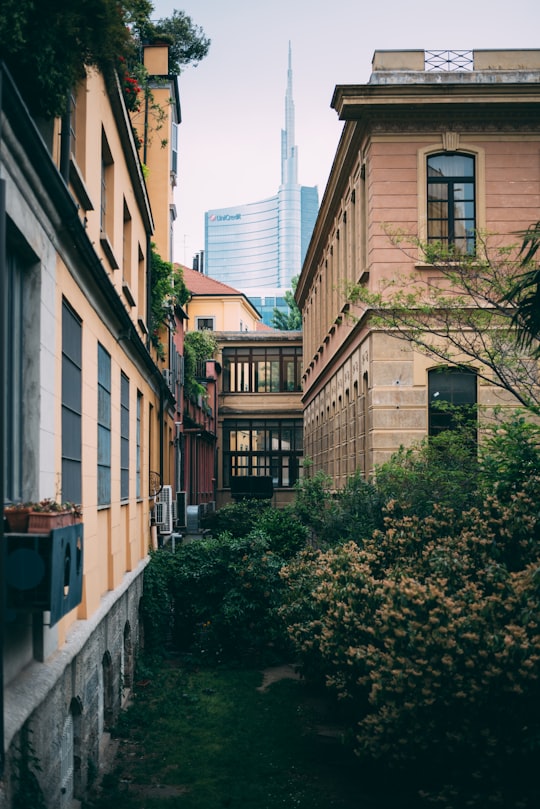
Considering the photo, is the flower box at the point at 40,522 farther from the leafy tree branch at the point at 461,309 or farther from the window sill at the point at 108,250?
the leafy tree branch at the point at 461,309

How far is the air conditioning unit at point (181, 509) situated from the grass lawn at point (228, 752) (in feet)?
28.2

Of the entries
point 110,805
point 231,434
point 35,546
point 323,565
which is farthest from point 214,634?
point 231,434

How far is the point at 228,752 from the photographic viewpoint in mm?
12797

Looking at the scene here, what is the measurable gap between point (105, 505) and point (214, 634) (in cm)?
764

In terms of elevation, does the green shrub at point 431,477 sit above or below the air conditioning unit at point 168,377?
below

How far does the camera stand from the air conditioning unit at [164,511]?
21078 mm

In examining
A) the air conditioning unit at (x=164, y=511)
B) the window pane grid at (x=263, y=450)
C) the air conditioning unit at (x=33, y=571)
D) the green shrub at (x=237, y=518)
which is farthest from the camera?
the window pane grid at (x=263, y=450)

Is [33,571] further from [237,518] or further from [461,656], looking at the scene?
[237,518]

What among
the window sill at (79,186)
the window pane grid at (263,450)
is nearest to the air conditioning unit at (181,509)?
the window sill at (79,186)

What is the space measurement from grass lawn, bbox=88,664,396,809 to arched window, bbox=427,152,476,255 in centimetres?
998

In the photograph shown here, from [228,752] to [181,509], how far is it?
13.4 metres

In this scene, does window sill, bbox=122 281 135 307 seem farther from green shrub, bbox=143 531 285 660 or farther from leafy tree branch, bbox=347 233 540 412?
green shrub, bbox=143 531 285 660

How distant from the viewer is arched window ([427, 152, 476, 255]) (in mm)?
20734

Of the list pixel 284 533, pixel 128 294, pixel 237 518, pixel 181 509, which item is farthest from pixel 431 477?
pixel 237 518
